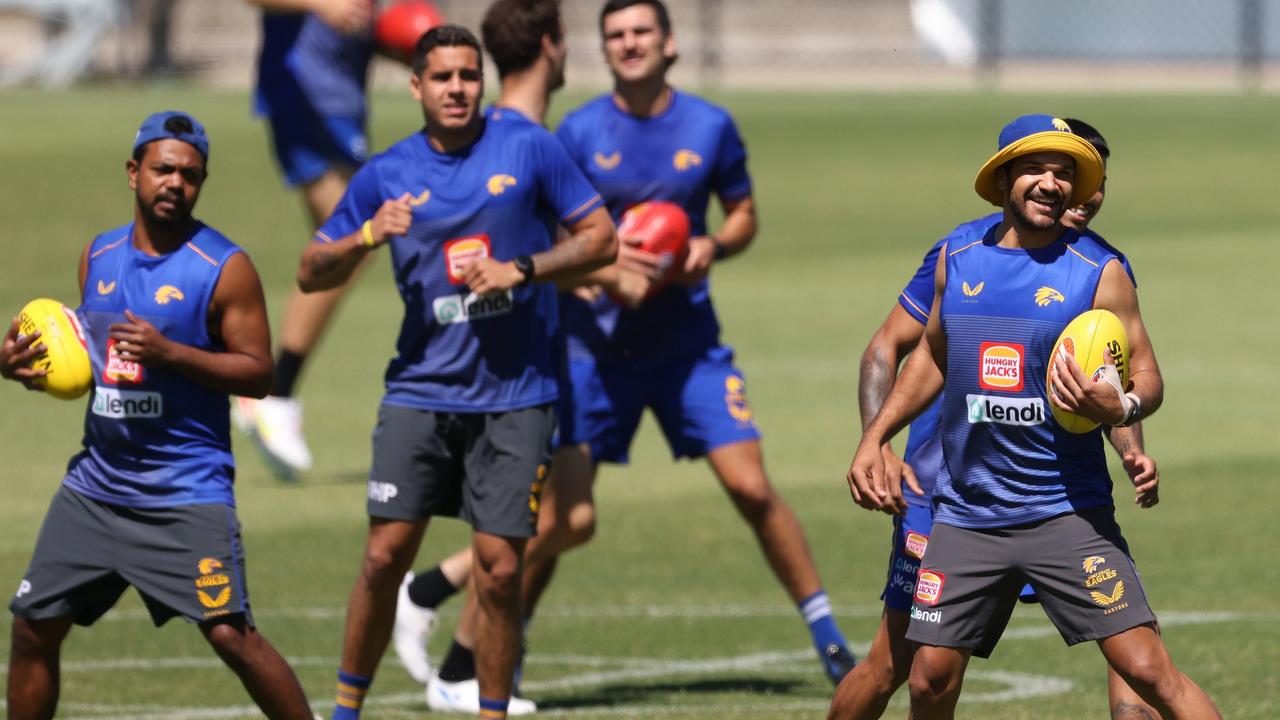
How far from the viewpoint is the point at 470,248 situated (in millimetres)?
8227

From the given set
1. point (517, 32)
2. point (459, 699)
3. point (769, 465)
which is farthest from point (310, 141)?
point (459, 699)

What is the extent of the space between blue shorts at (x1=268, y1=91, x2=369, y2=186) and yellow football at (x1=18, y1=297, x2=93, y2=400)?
23.9 ft

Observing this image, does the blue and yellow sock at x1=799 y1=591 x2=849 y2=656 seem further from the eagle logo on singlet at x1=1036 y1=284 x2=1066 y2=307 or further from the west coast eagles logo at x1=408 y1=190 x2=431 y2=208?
the eagle logo on singlet at x1=1036 y1=284 x2=1066 y2=307

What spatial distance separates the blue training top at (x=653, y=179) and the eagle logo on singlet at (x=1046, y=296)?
11.1ft

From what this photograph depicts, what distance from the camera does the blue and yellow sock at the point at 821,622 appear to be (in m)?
9.33

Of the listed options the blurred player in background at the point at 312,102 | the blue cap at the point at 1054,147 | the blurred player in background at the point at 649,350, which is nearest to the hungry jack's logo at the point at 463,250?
the blurred player in background at the point at 649,350

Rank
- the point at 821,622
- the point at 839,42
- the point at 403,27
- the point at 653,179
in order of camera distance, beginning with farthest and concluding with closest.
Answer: the point at 839,42
the point at 403,27
the point at 653,179
the point at 821,622

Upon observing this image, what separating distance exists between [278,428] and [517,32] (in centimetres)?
551

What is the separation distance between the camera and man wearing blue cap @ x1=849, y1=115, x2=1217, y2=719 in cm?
661

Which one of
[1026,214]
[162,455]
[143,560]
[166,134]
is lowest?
[143,560]

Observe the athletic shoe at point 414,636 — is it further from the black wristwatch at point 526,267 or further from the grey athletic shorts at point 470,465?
the black wristwatch at point 526,267

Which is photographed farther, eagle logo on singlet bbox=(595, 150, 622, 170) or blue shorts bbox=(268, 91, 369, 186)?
blue shorts bbox=(268, 91, 369, 186)

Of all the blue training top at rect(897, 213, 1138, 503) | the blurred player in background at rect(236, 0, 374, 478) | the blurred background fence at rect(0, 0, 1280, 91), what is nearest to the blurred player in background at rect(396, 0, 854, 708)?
the blue training top at rect(897, 213, 1138, 503)

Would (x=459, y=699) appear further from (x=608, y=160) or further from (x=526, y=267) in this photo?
(x=608, y=160)
